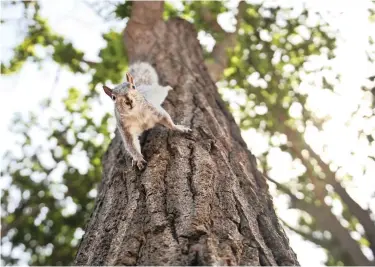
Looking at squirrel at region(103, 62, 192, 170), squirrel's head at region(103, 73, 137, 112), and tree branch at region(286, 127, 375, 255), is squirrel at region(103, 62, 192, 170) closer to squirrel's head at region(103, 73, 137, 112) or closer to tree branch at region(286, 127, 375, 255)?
squirrel's head at region(103, 73, 137, 112)

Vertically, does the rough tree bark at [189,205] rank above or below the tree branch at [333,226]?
below

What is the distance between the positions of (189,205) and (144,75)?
6.60 feet

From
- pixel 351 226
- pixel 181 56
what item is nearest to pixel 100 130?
pixel 181 56

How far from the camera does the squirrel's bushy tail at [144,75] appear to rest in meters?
3.49

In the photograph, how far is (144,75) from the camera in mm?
3600

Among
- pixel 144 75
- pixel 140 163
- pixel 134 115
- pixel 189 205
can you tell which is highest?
pixel 144 75

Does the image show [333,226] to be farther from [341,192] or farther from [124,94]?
[124,94]

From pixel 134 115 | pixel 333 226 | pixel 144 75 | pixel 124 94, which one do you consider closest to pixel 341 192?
pixel 333 226

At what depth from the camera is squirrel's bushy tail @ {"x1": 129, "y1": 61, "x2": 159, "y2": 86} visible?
3.49 m

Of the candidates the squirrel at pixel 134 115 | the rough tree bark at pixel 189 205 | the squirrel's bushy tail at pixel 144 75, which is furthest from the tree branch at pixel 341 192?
the squirrel at pixel 134 115

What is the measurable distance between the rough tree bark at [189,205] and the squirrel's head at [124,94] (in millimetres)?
331

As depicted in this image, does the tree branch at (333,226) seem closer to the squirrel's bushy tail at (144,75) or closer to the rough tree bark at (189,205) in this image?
the rough tree bark at (189,205)

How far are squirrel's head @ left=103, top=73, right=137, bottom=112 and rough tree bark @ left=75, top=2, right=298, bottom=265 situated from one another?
33 cm

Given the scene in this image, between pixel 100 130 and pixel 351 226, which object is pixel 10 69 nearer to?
pixel 100 130
